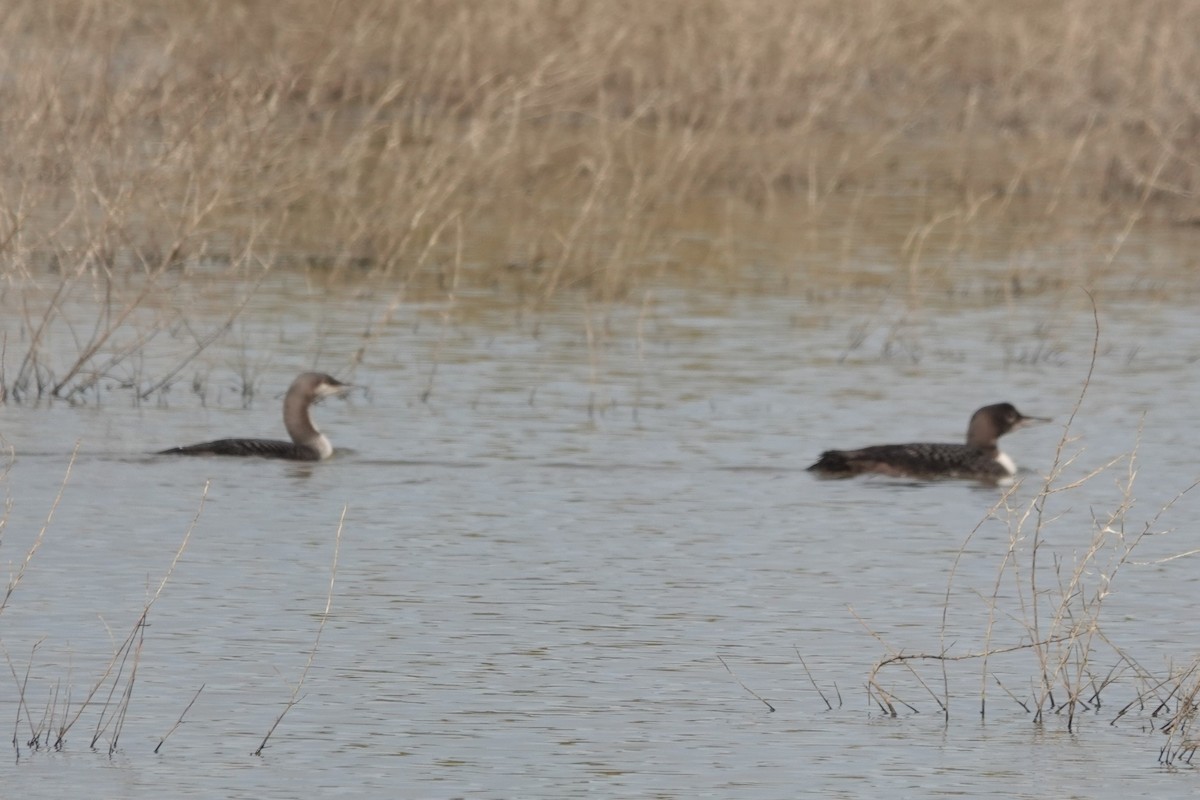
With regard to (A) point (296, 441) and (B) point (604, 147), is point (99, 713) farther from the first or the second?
(B) point (604, 147)

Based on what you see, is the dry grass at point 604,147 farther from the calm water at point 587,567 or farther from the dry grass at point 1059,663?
the dry grass at point 1059,663

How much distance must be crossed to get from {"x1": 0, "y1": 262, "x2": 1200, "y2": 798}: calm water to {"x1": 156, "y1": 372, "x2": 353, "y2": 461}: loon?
0.10 metres

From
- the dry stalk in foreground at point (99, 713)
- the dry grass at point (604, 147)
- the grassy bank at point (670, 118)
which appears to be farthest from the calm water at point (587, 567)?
the grassy bank at point (670, 118)

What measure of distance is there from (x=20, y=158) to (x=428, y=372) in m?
3.06

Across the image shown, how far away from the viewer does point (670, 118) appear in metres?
28.1

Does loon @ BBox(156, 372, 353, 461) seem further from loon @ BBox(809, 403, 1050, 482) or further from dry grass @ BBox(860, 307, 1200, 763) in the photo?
dry grass @ BBox(860, 307, 1200, 763)

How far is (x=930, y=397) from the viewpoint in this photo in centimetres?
1633

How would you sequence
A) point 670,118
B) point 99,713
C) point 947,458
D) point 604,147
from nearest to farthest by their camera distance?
Result: point 99,713
point 947,458
point 604,147
point 670,118

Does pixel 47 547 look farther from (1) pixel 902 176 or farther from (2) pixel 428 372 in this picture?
(1) pixel 902 176

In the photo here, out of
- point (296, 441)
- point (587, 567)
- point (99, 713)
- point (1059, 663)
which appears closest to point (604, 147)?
point (296, 441)

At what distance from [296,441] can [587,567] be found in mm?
3371

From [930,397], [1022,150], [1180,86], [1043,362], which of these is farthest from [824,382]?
[1022,150]

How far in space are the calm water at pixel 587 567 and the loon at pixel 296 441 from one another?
104mm

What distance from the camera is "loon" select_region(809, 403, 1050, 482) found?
13156 millimetres
